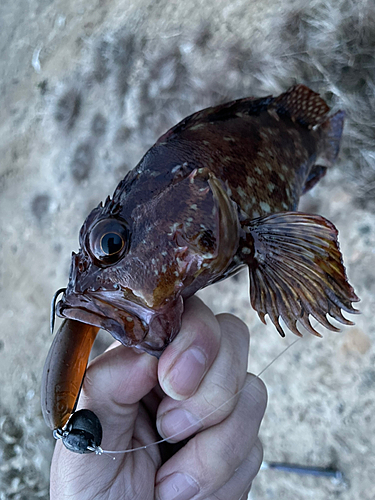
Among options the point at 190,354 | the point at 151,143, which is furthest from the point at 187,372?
the point at 151,143

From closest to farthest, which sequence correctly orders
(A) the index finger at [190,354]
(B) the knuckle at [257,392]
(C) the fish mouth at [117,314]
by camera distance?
(C) the fish mouth at [117,314] → (A) the index finger at [190,354] → (B) the knuckle at [257,392]

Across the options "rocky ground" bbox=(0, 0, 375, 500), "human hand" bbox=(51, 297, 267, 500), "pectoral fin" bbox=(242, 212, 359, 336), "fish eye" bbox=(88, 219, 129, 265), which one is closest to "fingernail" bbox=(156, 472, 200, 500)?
"human hand" bbox=(51, 297, 267, 500)

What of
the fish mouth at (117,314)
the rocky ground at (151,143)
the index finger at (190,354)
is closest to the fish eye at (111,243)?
the fish mouth at (117,314)

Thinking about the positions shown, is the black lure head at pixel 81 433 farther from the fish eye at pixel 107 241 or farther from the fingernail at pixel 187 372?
the fish eye at pixel 107 241

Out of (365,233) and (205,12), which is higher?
(205,12)

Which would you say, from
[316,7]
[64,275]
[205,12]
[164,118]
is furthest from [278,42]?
[64,275]

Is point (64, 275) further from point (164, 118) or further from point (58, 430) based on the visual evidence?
point (58, 430)
